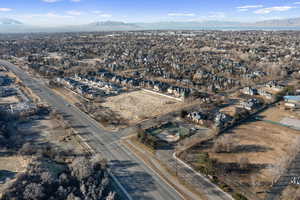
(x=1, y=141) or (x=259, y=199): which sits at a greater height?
(x=1, y=141)

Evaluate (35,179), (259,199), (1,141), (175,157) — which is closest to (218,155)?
(175,157)

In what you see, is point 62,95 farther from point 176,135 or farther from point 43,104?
point 176,135

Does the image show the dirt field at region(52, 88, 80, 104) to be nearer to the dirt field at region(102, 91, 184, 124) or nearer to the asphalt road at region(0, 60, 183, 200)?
the asphalt road at region(0, 60, 183, 200)

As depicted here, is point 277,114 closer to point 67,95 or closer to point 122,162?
point 122,162

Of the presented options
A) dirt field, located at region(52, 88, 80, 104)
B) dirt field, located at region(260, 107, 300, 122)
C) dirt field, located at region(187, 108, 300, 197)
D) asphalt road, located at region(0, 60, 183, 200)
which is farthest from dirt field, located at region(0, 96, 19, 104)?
dirt field, located at region(260, 107, 300, 122)

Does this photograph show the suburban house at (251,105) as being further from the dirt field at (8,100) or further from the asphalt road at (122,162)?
the dirt field at (8,100)

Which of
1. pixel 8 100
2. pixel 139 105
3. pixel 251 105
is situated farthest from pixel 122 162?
pixel 8 100
